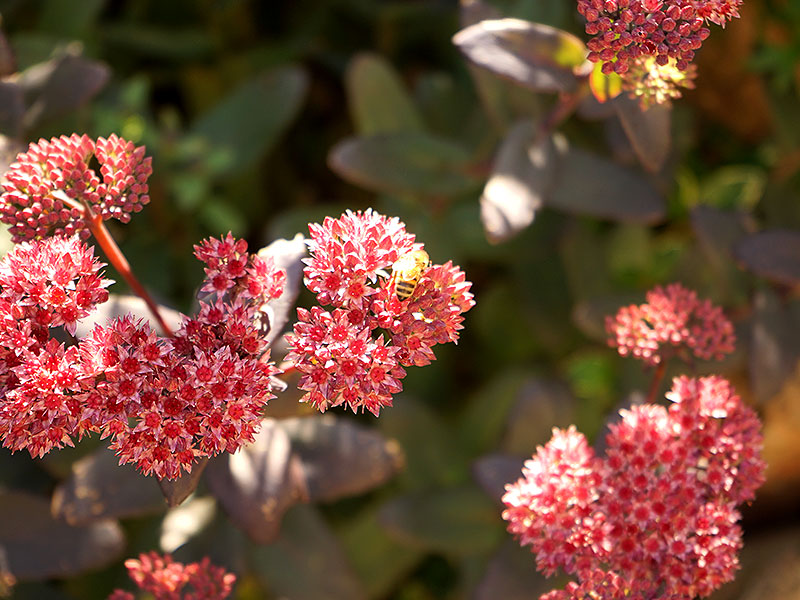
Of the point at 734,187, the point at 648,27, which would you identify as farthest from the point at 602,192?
the point at 648,27

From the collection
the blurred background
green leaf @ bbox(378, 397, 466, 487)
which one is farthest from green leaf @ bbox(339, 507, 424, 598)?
green leaf @ bbox(378, 397, 466, 487)

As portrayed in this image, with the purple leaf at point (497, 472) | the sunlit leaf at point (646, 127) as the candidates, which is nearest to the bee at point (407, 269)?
the sunlit leaf at point (646, 127)

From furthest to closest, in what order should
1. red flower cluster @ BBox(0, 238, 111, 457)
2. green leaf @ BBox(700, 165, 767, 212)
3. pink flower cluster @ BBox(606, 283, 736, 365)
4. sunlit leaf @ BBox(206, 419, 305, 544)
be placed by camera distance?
green leaf @ BBox(700, 165, 767, 212)
sunlit leaf @ BBox(206, 419, 305, 544)
pink flower cluster @ BBox(606, 283, 736, 365)
red flower cluster @ BBox(0, 238, 111, 457)

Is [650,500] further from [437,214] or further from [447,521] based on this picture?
[437,214]

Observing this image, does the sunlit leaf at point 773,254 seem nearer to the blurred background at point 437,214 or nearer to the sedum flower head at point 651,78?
the blurred background at point 437,214

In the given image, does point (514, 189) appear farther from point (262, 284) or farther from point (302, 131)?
point (302, 131)

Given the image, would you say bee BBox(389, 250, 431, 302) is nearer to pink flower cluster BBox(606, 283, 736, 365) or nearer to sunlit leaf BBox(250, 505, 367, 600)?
pink flower cluster BBox(606, 283, 736, 365)

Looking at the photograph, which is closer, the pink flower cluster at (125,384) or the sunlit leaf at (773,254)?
the pink flower cluster at (125,384)
